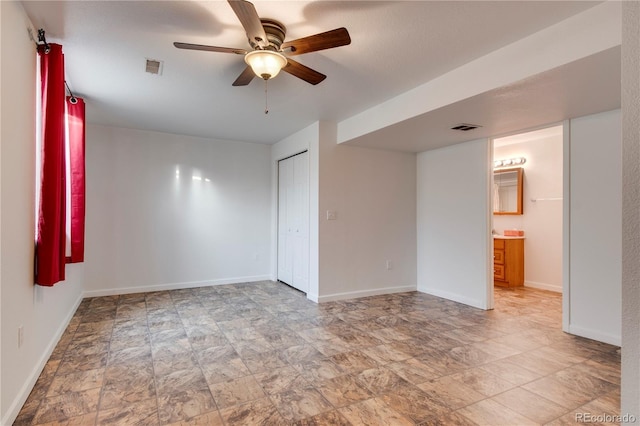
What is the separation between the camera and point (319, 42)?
80.0 inches

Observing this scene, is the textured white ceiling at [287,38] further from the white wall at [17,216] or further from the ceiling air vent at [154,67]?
the white wall at [17,216]

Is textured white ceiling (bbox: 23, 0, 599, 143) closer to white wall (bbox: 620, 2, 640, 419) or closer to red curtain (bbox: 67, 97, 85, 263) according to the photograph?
red curtain (bbox: 67, 97, 85, 263)

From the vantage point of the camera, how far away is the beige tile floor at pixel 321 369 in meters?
1.99

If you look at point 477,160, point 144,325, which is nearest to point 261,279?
point 144,325

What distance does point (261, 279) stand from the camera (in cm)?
582

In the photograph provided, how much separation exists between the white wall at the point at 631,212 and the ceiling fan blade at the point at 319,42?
4.64 feet

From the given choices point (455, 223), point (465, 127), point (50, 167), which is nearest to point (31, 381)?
point (50, 167)

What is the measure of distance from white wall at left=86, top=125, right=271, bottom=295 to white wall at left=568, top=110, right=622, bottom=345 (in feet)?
14.3

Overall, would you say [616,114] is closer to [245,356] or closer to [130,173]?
[245,356]

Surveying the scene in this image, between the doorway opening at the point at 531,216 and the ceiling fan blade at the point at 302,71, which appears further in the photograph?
the doorway opening at the point at 531,216

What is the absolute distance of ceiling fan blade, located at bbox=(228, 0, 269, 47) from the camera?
165 centimetres

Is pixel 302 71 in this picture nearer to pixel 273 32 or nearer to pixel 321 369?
pixel 273 32

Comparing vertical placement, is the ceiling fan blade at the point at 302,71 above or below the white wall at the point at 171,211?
above

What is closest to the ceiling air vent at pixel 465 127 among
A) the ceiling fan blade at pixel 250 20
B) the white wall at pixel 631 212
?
the ceiling fan blade at pixel 250 20
